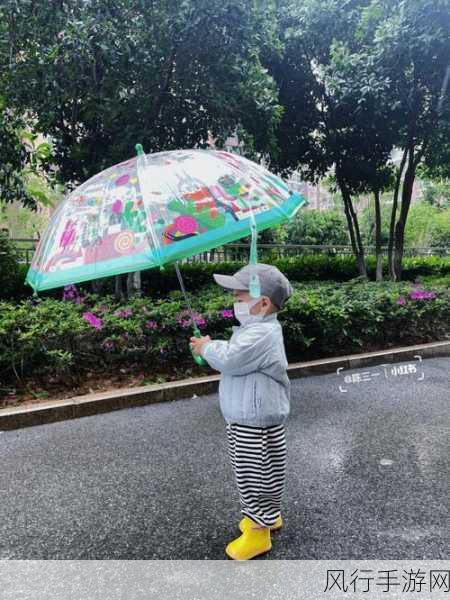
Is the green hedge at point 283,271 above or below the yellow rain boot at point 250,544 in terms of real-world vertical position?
above

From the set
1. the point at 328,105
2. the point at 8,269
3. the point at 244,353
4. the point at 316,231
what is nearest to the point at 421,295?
the point at 328,105

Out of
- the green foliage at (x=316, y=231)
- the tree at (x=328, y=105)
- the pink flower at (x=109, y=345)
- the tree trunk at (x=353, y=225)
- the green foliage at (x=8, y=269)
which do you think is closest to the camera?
the pink flower at (x=109, y=345)

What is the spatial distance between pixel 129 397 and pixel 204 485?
5.78ft

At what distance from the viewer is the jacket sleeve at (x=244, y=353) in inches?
86.4

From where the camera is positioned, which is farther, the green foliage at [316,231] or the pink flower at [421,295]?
the green foliage at [316,231]

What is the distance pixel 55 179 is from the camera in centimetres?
880

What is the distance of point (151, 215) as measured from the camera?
7.26ft

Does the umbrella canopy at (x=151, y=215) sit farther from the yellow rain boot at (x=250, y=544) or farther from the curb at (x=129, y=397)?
the curb at (x=129, y=397)

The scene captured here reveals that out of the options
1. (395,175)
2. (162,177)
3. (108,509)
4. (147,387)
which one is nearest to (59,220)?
(162,177)

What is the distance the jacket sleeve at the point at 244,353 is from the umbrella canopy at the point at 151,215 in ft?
1.50

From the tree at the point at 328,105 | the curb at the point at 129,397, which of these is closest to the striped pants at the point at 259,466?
the curb at the point at 129,397

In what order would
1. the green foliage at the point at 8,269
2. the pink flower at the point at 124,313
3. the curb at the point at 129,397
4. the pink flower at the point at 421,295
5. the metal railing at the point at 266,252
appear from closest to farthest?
1. the curb at the point at 129,397
2. the pink flower at the point at 124,313
3. the pink flower at the point at 421,295
4. the green foliage at the point at 8,269
5. the metal railing at the point at 266,252

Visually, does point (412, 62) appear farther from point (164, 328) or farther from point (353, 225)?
point (164, 328)

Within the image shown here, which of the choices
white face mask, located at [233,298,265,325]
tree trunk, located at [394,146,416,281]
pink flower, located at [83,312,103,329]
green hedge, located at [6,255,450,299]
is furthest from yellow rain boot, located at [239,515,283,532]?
tree trunk, located at [394,146,416,281]
